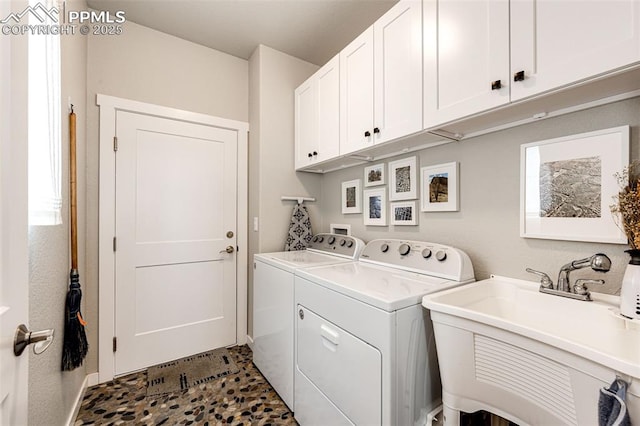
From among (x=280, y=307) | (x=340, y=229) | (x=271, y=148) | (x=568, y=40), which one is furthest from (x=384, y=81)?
A: (x=280, y=307)

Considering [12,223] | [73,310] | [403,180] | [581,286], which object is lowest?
[73,310]

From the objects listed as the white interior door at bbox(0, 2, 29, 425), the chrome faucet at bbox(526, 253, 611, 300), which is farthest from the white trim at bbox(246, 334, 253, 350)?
the chrome faucet at bbox(526, 253, 611, 300)

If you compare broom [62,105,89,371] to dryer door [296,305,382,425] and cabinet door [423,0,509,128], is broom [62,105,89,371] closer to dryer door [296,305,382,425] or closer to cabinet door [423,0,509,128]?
dryer door [296,305,382,425]

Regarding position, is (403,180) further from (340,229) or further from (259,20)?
(259,20)

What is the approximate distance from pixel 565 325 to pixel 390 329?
0.68 meters

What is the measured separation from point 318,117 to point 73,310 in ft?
6.56

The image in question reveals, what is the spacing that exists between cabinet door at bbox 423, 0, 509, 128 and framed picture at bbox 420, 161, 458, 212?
37 cm

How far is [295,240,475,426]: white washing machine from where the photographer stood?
41.4 inches

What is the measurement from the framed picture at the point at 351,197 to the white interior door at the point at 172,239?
3.43ft

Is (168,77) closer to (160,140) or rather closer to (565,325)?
(160,140)

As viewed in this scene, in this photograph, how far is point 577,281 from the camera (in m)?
1.09

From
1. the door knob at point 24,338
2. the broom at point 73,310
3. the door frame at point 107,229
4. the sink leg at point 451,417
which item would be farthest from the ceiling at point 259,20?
the sink leg at point 451,417

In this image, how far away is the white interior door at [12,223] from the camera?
0.54 m

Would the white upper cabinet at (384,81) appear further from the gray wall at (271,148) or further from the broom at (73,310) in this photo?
the broom at (73,310)
